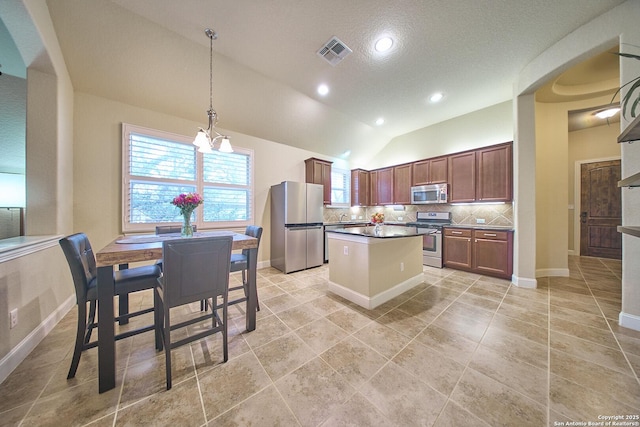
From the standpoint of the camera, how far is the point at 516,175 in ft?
10.4

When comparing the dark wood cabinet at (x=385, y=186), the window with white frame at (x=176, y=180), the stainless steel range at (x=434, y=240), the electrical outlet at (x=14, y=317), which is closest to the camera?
the electrical outlet at (x=14, y=317)

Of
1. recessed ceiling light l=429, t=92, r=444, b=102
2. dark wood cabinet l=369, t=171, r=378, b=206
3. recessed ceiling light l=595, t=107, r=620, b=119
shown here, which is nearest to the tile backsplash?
dark wood cabinet l=369, t=171, r=378, b=206

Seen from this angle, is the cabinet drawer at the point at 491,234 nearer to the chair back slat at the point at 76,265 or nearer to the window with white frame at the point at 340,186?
the window with white frame at the point at 340,186

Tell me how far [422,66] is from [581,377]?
143 inches

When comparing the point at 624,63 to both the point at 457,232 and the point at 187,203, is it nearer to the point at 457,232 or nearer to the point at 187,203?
the point at 457,232

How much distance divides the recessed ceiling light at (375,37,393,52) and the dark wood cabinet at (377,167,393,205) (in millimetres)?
2980

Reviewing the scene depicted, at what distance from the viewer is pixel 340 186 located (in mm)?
5719

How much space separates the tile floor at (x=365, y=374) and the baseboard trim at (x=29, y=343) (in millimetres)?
52

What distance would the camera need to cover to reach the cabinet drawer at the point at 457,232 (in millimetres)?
3808

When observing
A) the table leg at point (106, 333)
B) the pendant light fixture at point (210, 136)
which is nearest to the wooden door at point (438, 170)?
the pendant light fixture at point (210, 136)

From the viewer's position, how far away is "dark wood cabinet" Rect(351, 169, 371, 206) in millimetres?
5652

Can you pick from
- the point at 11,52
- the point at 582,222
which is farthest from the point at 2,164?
the point at 582,222

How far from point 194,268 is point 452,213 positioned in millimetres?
4871

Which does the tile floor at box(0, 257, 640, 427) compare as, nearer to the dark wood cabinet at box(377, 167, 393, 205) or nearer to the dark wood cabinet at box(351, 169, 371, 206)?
the dark wood cabinet at box(377, 167, 393, 205)
